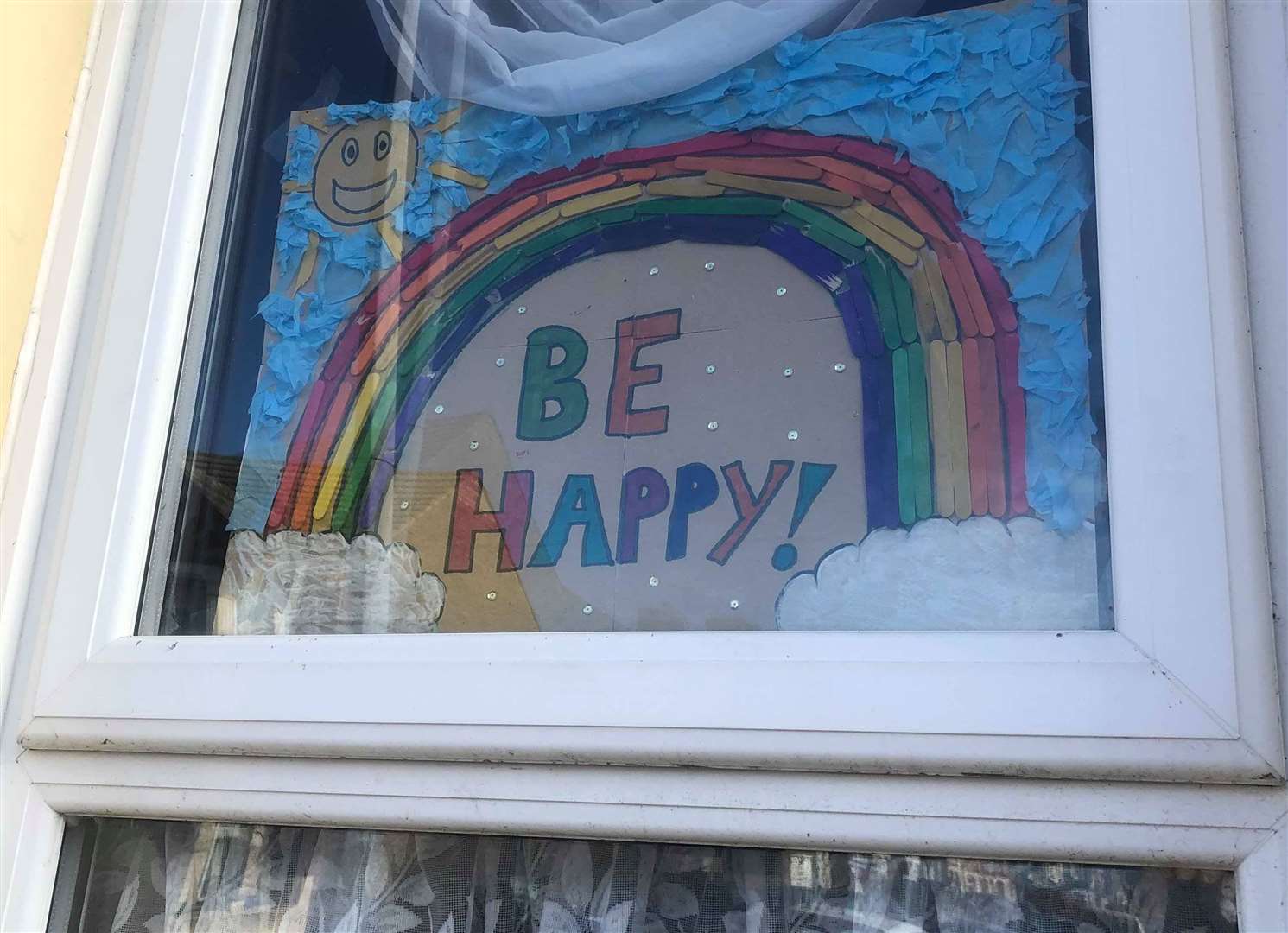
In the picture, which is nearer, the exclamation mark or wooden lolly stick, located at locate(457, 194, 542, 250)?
the exclamation mark

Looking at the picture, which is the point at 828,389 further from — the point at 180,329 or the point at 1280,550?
the point at 180,329

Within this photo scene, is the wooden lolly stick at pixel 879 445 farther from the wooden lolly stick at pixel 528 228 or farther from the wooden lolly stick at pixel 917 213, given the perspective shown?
the wooden lolly stick at pixel 528 228

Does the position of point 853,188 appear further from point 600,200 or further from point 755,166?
point 600,200

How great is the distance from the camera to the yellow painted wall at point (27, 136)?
868mm

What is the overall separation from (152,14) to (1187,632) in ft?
3.11

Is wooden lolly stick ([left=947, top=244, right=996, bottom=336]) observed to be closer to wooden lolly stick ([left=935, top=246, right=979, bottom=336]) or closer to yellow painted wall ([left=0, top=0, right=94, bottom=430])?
wooden lolly stick ([left=935, top=246, right=979, bottom=336])

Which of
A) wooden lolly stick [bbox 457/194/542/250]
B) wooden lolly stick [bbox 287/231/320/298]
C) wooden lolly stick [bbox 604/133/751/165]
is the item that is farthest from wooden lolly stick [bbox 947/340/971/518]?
wooden lolly stick [bbox 287/231/320/298]

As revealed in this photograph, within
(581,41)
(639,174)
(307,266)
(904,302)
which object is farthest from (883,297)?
(307,266)

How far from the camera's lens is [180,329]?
896 millimetres

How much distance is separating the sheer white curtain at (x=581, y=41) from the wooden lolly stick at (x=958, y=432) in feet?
0.95

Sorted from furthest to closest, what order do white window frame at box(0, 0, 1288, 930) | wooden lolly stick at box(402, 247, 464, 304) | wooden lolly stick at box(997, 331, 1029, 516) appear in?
wooden lolly stick at box(402, 247, 464, 304) → wooden lolly stick at box(997, 331, 1029, 516) → white window frame at box(0, 0, 1288, 930)

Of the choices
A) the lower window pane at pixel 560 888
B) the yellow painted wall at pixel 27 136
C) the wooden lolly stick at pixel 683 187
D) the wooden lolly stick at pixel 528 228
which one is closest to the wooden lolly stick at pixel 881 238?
the wooden lolly stick at pixel 683 187

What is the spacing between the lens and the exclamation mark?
739 mm

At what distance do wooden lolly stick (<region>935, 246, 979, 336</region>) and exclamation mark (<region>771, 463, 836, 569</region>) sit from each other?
0.43ft
